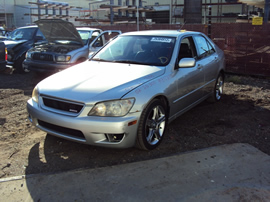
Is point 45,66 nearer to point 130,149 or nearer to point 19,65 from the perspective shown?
point 19,65

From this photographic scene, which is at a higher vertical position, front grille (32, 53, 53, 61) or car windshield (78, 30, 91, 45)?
car windshield (78, 30, 91, 45)

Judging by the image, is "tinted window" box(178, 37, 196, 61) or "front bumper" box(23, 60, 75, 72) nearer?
"tinted window" box(178, 37, 196, 61)

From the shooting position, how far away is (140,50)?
4703 mm

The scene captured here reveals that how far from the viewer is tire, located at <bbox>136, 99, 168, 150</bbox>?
357 cm

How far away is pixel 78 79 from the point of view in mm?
3891

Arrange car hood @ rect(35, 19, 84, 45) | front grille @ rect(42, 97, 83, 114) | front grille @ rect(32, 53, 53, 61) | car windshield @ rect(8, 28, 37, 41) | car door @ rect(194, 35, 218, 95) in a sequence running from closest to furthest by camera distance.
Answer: front grille @ rect(42, 97, 83, 114), car door @ rect(194, 35, 218, 95), front grille @ rect(32, 53, 53, 61), car hood @ rect(35, 19, 84, 45), car windshield @ rect(8, 28, 37, 41)

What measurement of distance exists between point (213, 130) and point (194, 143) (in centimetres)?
68

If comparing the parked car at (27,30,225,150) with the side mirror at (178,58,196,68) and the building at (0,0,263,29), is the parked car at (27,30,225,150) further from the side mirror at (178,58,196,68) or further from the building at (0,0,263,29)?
the building at (0,0,263,29)

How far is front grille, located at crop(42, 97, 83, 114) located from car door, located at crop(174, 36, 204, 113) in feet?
5.26

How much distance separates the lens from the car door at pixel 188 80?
4387 millimetres

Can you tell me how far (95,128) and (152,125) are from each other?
883 millimetres

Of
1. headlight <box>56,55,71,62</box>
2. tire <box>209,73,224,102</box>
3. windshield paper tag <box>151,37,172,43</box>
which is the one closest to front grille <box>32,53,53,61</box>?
headlight <box>56,55,71,62</box>

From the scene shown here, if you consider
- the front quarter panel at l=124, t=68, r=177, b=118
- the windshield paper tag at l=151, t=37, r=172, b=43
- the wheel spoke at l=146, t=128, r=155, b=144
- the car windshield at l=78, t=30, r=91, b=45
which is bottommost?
the wheel spoke at l=146, t=128, r=155, b=144

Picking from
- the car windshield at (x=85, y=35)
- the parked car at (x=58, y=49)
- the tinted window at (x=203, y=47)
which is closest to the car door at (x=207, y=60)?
the tinted window at (x=203, y=47)
